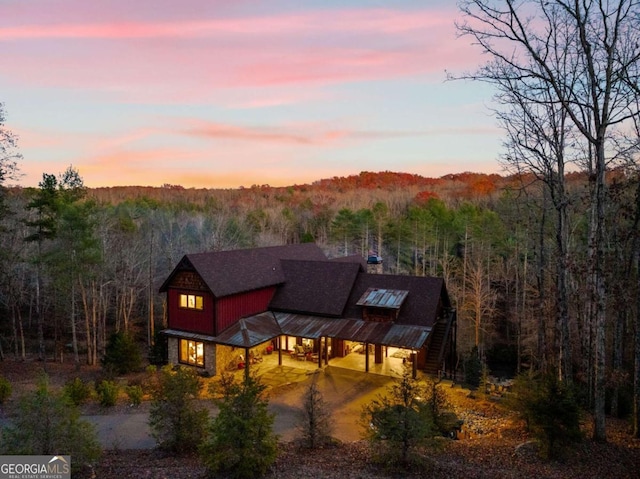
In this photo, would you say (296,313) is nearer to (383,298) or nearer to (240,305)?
(240,305)

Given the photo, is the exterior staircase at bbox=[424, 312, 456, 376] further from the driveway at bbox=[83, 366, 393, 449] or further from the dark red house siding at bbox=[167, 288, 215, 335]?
the dark red house siding at bbox=[167, 288, 215, 335]

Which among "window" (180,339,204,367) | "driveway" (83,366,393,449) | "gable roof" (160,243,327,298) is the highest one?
"gable roof" (160,243,327,298)

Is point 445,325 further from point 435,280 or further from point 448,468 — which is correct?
point 448,468

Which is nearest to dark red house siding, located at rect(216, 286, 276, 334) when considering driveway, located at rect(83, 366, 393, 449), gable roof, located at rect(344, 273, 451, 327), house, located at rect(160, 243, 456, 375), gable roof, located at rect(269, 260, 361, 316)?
house, located at rect(160, 243, 456, 375)

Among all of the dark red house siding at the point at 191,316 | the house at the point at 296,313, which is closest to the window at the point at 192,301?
the house at the point at 296,313

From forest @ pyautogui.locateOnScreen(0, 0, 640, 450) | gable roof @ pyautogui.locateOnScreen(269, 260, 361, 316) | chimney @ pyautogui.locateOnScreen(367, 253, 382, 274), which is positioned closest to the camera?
forest @ pyautogui.locateOnScreen(0, 0, 640, 450)

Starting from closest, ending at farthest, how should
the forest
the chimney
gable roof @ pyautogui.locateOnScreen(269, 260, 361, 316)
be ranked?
the forest
gable roof @ pyautogui.locateOnScreen(269, 260, 361, 316)
the chimney
